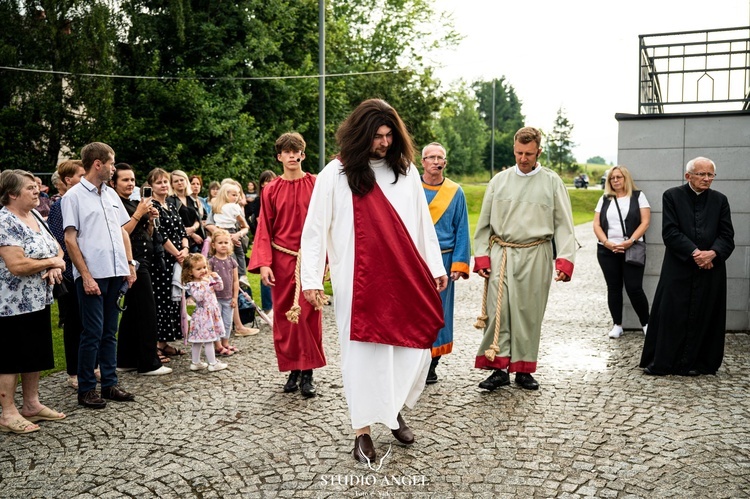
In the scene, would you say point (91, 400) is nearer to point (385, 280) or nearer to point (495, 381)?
point (385, 280)

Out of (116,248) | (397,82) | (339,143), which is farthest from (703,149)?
(397,82)

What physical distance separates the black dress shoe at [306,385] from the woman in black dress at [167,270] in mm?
2255

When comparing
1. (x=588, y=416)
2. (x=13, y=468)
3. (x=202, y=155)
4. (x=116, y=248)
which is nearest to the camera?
(x=13, y=468)

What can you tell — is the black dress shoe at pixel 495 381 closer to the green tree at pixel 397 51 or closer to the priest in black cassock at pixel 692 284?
the priest in black cassock at pixel 692 284

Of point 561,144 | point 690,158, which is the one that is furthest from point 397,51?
point 561,144

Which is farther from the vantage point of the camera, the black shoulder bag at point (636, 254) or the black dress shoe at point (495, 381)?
the black shoulder bag at point (636, 254)

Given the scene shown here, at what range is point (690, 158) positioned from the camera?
932cm

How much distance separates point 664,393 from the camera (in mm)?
6398

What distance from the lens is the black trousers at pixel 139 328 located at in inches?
283

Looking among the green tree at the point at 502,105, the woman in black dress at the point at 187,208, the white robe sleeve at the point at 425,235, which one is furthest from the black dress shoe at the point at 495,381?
the green tree at the point at 502,105

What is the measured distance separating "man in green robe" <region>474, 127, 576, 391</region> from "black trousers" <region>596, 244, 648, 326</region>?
2.81 m

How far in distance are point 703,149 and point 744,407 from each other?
440cm

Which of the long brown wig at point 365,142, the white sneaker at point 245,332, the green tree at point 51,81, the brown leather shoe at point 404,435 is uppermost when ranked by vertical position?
the green tree at point 51,81

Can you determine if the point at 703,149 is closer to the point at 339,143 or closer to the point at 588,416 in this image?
the point at 588,416
